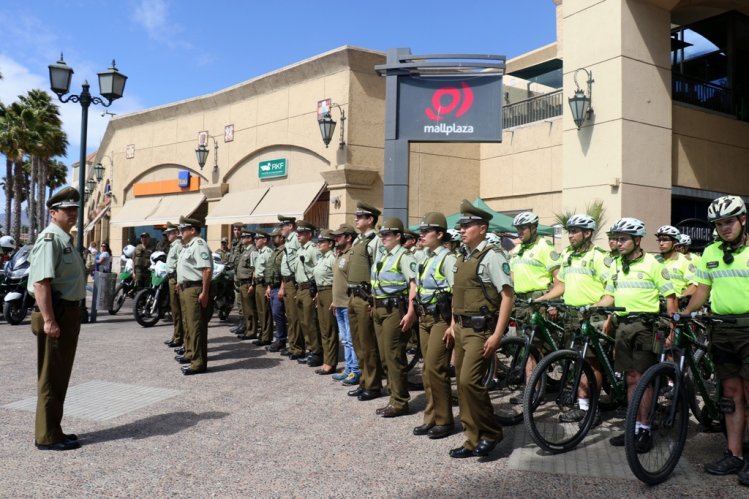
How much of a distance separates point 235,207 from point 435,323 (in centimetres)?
1666

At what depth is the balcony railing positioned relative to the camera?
17625 mm

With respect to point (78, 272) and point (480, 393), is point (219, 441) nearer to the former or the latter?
point (78, 272)

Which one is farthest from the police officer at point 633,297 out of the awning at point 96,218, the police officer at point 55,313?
the awning at point 96,218

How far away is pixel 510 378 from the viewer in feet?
19.8

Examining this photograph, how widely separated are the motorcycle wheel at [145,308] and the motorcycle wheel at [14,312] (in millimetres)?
2176

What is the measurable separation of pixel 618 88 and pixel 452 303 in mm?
10837

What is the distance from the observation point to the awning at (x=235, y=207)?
20.4 meters

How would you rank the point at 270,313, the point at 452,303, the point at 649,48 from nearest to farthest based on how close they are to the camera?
the point at 452,303
the point at 270,313
the point at 649,48

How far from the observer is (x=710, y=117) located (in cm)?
1588

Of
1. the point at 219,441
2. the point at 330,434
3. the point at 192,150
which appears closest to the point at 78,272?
the point at 219,441

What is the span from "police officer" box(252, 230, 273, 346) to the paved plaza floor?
292cm

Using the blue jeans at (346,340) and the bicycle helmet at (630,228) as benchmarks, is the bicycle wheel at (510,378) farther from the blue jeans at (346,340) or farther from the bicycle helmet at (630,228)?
the blue jeans at (346,340)

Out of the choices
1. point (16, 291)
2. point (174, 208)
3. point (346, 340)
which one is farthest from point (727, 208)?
point (174, 208)

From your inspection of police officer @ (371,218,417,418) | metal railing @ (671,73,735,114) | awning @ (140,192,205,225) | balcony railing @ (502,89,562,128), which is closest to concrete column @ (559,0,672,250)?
metal railing @ (671,73,735,114)
